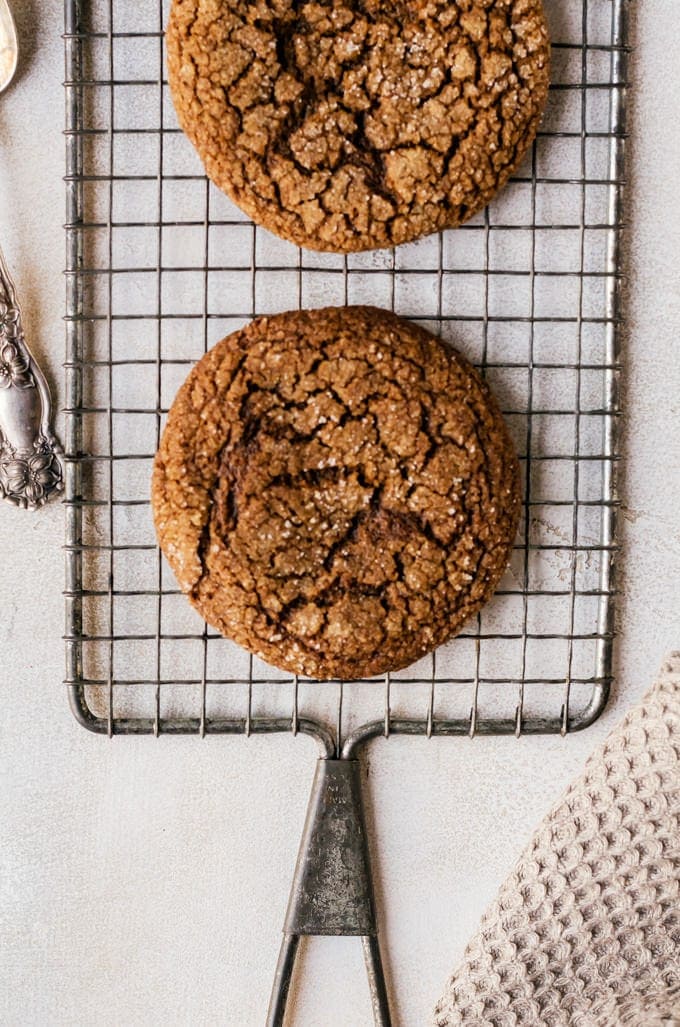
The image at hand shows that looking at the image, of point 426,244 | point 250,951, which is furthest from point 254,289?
point 250,951

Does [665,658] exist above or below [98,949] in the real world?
above

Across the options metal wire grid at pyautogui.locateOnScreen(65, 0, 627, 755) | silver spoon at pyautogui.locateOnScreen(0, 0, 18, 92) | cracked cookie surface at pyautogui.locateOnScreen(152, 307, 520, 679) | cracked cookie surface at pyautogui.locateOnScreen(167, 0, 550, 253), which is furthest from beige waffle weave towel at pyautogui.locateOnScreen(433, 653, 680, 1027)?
silver spoon at pyautogui.locateOnScreen(0, 0, 18, 92)

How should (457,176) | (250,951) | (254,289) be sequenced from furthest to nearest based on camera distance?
(250,951)
(254,289)
(457,176)

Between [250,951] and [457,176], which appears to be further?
[250,951]

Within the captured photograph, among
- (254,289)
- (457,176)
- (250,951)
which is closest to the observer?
(457,176)

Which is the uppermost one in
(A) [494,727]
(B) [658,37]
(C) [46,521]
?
(B) [658,37]

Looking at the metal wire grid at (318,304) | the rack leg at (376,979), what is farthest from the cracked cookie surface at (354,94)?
the rack leg at (376,979)

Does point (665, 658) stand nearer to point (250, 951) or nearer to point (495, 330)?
point (495, 330)
